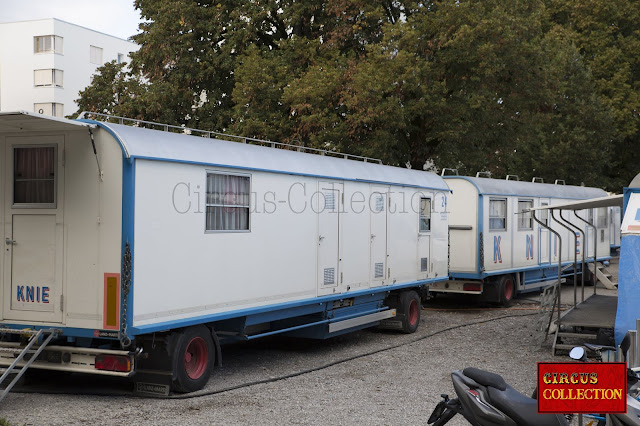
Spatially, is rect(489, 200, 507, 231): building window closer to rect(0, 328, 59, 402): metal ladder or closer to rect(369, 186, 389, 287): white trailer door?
rect(369, 186, 389, 287): white trailer door

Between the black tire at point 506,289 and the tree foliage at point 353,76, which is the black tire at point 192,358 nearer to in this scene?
the black tire at point 506,289

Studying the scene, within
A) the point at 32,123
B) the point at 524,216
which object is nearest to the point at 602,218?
the point at 524,216

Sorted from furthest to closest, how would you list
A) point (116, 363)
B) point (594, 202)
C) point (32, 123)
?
point (594, 202)
point (32, 123)
point (116, 363)

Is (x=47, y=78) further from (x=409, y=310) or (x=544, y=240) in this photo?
(x=409, y=310)

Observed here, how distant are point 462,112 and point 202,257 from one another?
13754 mm

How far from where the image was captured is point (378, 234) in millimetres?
13031

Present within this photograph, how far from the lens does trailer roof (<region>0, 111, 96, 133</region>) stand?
7.75 metres

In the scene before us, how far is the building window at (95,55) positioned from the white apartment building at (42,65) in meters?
0.59

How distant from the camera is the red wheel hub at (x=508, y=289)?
61.9 ft

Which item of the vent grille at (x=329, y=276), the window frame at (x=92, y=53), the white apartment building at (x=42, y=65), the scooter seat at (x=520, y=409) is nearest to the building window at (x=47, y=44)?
the white apartment building at (x=42, y=65)

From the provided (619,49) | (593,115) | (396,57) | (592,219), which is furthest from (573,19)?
(396,57)

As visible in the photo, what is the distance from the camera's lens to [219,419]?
782 centimetres

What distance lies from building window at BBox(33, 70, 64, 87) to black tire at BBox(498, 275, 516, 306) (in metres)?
39.3

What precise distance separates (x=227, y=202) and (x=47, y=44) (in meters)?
45.7
